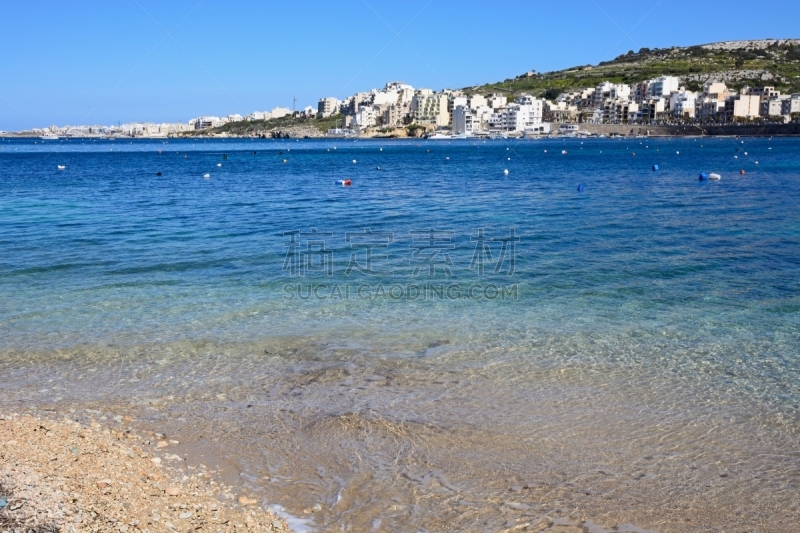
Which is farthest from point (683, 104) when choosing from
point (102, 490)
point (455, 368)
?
point (102, 490)

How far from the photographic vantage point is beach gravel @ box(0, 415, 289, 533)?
517 centimetres

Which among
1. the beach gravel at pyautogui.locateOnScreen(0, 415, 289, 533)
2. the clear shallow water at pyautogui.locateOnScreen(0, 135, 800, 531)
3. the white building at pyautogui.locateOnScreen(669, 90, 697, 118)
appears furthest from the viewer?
the white building at pyautogui.locateOnScreen(669, 90, 697, 118)

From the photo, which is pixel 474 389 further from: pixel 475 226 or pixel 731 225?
pixel 731 225

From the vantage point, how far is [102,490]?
5715mm

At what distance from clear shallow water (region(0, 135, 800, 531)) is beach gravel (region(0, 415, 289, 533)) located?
50cm

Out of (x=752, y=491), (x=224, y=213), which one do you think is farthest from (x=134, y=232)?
(x=752, y=491)

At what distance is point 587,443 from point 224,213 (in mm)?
23908

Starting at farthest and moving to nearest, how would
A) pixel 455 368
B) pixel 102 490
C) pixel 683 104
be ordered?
pixel 683 104 < pixel 455 368 < pixel 102 490

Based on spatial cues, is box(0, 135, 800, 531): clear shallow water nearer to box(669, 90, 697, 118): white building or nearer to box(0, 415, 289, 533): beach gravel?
box(0, 415, 289, 533): beach gravel

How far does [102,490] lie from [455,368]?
4.89 m

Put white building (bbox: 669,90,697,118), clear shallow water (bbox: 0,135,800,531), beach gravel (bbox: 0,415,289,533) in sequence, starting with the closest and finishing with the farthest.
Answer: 1. beach gravel (bbox: 0,415,289,533)
2. clear shallow water (bbox: 0,135,800,531)
3. white building (bbox: 669,90,697,118)

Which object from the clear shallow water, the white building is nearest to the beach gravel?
the clear shallow water

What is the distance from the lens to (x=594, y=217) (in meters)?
25.8

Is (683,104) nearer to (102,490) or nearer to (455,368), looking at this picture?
(455,368)
